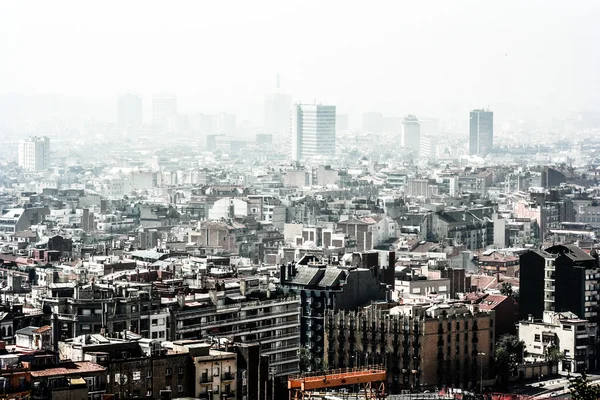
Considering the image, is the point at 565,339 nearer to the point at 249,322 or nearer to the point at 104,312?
the point at 249,322

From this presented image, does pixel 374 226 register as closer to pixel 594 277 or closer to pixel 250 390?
pixel 594 277

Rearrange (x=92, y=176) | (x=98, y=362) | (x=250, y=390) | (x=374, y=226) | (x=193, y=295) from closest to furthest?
(x=98, y=362), (x=250, y=390), (x=193, y=295), (x=374, y=226), (x=92, y=176)

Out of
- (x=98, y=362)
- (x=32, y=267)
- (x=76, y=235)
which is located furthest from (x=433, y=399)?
(x=76, y=235)

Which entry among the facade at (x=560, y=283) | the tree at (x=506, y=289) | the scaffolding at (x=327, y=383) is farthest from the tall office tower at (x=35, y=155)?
the scaffolding at (x=327, y=383)

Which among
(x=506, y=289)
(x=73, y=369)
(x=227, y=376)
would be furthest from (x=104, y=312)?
(x=506, y=289)

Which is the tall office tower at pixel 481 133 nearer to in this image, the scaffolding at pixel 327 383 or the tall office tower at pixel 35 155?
the tall office tower at pixel 35 155

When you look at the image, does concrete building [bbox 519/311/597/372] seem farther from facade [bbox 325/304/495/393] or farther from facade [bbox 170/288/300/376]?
facade [bbox 170/288/300/376]
